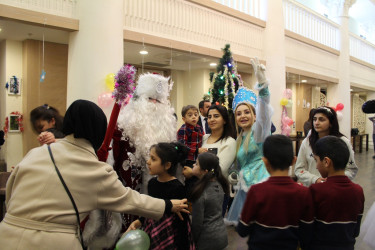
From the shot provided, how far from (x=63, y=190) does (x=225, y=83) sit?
11.3 feet

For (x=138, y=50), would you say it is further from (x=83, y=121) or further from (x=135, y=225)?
(x=83, y=121)

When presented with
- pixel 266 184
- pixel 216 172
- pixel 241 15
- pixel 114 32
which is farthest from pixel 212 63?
pixel 266 184

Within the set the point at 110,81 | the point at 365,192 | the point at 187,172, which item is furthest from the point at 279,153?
the point at 365,192

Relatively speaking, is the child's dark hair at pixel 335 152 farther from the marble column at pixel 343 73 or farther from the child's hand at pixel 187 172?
the marble column at pixel 343 73

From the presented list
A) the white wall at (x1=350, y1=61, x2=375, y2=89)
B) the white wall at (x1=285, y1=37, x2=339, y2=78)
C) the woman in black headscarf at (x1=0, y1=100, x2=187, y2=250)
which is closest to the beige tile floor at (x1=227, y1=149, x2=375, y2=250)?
the woman in black headscarf at (x1=0, y1=100, x2=187, y2=250)

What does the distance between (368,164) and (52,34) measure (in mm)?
9979

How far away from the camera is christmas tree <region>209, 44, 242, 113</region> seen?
4566 mm

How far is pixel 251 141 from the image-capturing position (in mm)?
2805

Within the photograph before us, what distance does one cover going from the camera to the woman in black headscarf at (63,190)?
144 centimetres

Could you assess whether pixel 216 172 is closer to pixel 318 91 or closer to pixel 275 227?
pixel 275 227

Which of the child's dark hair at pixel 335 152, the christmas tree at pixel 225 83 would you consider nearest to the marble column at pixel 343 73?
the christmas tree at pixel 225 83

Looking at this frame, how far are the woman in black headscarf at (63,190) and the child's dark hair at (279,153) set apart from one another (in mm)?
792

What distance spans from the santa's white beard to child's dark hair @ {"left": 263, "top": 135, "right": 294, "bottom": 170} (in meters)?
1.23

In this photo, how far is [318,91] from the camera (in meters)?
13.6
